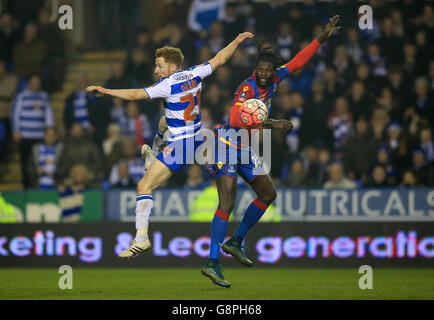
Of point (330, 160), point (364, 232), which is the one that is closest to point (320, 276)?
point (364, 232)

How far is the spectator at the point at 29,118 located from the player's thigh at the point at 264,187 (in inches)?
265

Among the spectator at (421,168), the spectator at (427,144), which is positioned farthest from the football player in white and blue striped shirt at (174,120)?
the spectator at (427,144)

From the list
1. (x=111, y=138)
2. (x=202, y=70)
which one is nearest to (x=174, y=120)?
(x=202, y=70)

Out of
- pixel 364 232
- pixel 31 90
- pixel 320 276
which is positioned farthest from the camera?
pixel 31 90

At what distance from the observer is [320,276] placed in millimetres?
11773

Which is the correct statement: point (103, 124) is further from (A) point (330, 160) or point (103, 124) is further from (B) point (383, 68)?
(B) point (383, 68)

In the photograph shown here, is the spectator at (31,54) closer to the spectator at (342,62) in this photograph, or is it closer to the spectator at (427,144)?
the spectator at (342,62)

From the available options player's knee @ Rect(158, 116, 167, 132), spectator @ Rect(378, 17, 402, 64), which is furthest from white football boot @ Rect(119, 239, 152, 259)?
spectator @ Rect(378, 17, 402, 64)

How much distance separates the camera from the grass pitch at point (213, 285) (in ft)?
29.2

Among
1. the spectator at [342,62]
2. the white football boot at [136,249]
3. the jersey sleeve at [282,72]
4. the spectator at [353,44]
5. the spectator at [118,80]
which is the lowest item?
the white football boot at [136,249]

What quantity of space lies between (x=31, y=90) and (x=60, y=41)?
6.56 ft

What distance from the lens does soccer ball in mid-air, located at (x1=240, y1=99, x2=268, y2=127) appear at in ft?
29.8

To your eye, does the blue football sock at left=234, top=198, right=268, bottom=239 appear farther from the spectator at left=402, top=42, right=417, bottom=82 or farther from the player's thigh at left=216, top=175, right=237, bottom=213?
the spectator at left=402, top=42, right=417, bottom=82

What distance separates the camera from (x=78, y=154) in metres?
14.4
